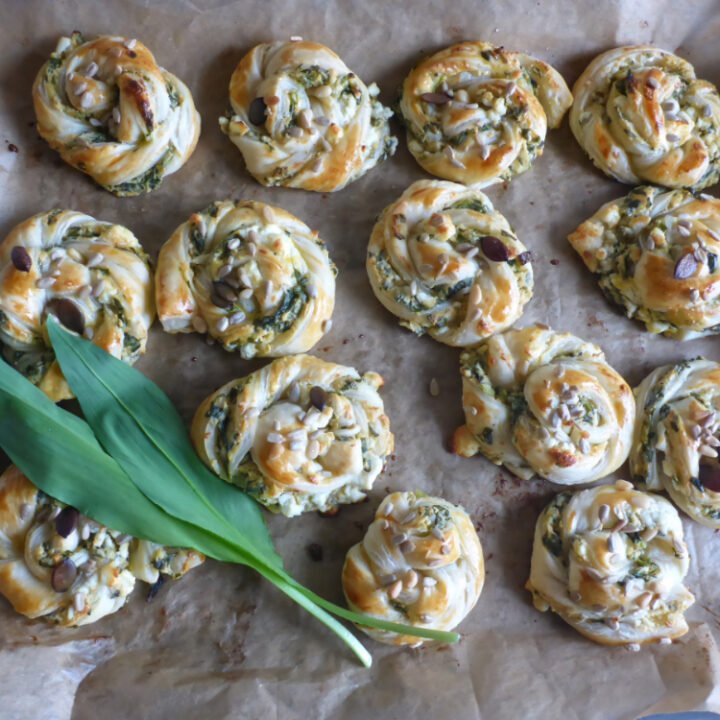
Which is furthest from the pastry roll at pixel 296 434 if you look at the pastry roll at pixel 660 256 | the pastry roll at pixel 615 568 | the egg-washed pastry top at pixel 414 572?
the pastry roll at pixel 660 256

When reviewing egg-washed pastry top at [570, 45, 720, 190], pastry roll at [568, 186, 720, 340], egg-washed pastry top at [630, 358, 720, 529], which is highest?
egg-washed pastry top at [570, 45, 720, 190]

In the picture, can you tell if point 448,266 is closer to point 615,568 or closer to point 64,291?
point 615,568

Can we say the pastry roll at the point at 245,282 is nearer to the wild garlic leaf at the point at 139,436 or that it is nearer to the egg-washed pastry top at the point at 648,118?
the wild garlic leaf at the point at 139,436

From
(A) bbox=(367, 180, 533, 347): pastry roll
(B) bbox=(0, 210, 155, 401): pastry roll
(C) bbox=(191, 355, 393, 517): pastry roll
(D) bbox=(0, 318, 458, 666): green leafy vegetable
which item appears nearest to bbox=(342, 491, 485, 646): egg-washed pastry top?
(D) bbox=(0, 318, 458, 666): green leafy vegetable

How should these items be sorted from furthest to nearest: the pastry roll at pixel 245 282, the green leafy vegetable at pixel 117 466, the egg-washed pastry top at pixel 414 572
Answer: the pastry roll at pixel 245 282
the egg-washed pastry top at pixel 414 572
the green leafy vegetable at pixel 117 466

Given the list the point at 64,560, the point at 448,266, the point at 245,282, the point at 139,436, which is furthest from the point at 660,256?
the point at 64,560

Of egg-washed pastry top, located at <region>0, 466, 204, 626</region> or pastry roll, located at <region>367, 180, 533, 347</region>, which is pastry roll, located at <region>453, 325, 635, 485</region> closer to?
pastry roll, located at <region>367, 180, 533, 347</region>
